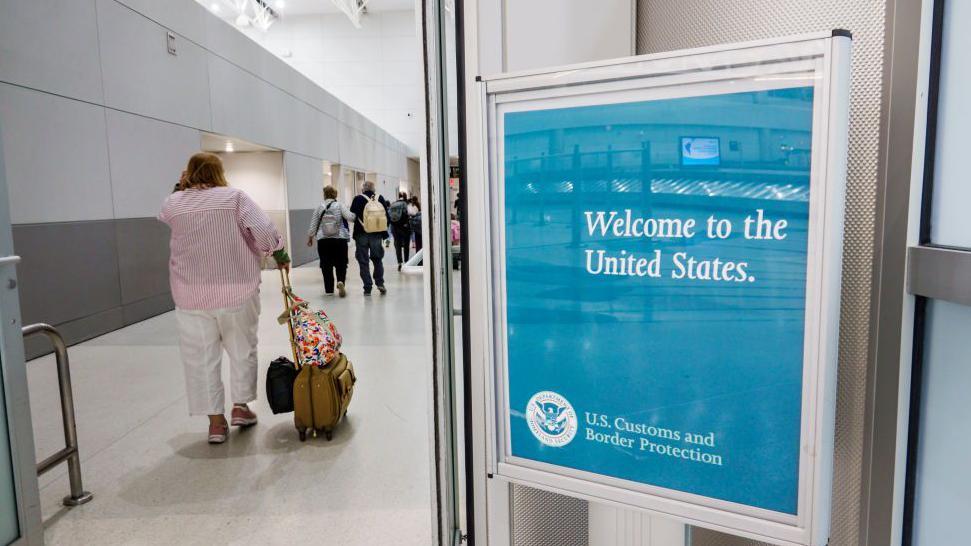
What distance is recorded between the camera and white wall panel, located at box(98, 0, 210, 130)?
6617 millimetres

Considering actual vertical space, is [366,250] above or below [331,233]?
below

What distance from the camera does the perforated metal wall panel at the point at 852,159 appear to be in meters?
1.40

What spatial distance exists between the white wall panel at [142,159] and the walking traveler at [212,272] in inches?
156

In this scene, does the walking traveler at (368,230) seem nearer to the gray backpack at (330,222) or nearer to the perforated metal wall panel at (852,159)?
the gray backpack at (330,222)

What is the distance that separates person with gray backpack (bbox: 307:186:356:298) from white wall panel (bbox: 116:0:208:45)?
275 cm

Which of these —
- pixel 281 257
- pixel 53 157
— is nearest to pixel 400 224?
pixel 53 157

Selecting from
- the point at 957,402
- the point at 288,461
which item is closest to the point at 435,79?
the point at 957,402

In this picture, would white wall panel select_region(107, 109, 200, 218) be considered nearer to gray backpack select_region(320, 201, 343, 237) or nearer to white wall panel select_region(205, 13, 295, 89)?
white wall panel select_region(205, 13, 295, 89)

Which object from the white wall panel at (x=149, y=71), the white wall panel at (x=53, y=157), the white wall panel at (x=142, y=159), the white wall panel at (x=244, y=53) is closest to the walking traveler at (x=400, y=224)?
the white wall panel at (x=244, y=53)

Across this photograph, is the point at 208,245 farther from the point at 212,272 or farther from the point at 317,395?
the point at 317,395

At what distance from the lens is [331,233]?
824cm

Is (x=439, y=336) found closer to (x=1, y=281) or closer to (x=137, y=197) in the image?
(x=1, y=281)

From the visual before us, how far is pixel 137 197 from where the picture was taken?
718 centimetres

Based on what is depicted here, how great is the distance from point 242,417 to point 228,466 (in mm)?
515
